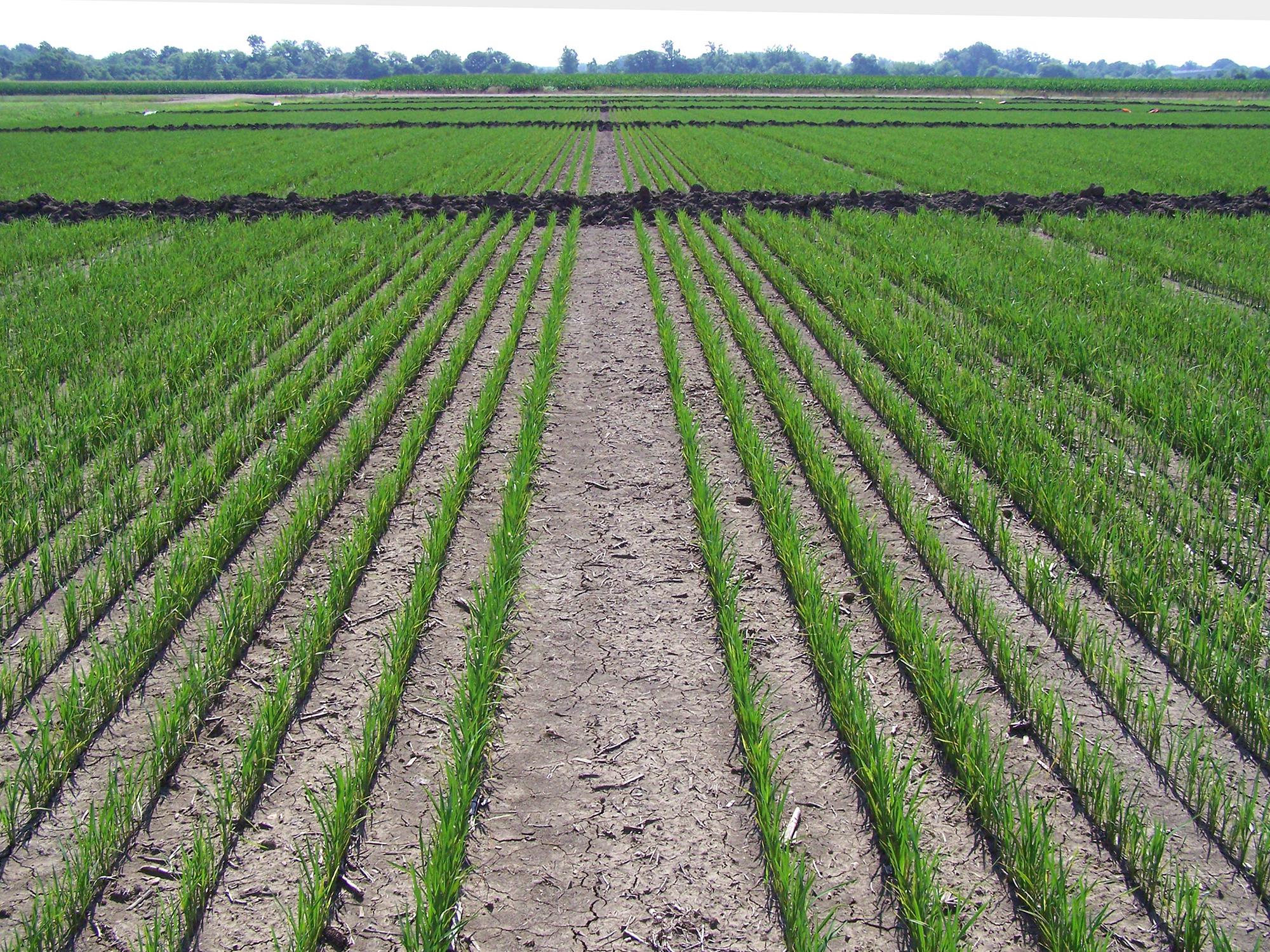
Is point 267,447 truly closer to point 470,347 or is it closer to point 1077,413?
point 470,347

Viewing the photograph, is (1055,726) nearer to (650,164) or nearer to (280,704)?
(280,704)

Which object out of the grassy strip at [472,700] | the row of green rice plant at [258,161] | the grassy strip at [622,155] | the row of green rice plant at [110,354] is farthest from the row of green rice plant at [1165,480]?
the row of green rice plant at [258,161]

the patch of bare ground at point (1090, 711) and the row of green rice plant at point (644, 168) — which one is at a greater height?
the row of green rice plant at point (644, 168)

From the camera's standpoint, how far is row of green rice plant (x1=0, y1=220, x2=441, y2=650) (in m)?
3.80

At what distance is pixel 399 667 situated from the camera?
3275 millimetres

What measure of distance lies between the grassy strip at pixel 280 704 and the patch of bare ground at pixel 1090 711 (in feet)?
8.76

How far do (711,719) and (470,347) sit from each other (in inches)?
196

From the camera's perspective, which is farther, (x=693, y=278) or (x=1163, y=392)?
(x=693, y=278)

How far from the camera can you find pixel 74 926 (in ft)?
7.48

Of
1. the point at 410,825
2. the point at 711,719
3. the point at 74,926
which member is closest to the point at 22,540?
the point at 74,926

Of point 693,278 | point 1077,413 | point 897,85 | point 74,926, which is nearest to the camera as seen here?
point 74,926

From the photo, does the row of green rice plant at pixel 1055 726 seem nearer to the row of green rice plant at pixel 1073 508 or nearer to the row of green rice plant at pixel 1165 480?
the row of green rice plant at pixel 1073 508

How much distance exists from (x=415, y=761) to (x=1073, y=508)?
3.38 metres

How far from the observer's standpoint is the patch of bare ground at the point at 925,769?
234 cm
